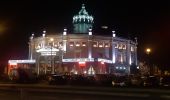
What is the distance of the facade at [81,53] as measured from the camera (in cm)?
11794

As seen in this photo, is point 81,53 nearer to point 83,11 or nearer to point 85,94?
point 83,11

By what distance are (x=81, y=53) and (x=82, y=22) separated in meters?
16.2

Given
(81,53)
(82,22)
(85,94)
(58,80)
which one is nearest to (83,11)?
(82,22)

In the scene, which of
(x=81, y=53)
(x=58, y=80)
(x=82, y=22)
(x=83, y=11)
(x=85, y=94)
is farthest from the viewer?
(x=83, y=11)

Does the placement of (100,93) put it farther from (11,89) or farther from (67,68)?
(67,68)

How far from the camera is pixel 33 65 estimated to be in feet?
417

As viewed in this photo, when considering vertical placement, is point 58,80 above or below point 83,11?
below

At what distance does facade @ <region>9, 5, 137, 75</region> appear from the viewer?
387ft

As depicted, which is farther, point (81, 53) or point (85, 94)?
point (81, 53)

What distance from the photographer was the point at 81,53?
125500 mm

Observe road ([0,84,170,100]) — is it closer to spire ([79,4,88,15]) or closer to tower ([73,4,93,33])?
tower ([73,4,93,33])

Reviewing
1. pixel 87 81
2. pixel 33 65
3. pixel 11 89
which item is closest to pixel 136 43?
pixel 33 65

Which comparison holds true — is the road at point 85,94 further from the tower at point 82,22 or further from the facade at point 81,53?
the tower at point 82,22

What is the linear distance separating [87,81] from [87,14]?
3517 inches
